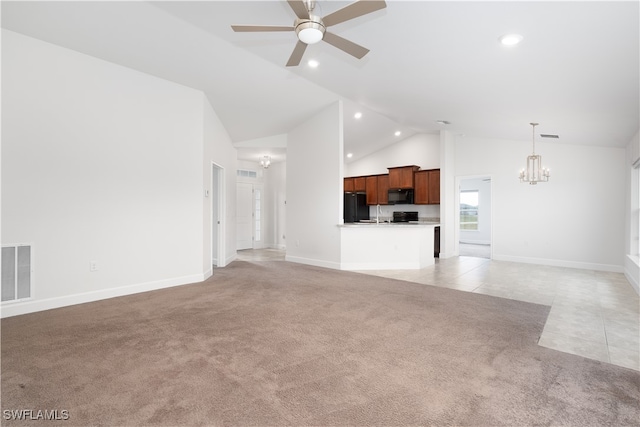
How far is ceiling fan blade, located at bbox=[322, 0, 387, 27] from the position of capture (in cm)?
218

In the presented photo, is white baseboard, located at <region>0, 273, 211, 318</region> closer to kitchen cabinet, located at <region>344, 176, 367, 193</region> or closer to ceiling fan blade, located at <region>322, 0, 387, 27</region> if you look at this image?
ceiling fan blade, located at <region>322, 0, 387, 27</region>

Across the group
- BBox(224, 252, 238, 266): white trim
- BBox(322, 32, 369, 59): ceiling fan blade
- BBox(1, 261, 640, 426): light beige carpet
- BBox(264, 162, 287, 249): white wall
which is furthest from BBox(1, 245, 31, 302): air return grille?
BBox(264, 162, 287, 249): white wall

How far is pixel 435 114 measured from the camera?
595 centimetres

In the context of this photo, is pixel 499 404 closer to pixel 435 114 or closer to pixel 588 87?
pixel 588 87

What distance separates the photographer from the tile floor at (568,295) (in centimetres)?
279

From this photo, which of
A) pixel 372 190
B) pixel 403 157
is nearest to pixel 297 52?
pixel 403 157

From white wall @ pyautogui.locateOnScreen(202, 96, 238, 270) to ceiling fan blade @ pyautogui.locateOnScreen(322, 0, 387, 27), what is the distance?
3.31 metres

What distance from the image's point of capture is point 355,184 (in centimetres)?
1005

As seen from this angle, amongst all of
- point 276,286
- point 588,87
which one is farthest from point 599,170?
point 276,286

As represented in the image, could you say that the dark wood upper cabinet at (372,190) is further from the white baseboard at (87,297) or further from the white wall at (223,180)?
the white baseboard at (87,297)

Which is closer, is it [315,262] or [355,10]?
[355,10]

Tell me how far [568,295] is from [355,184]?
21.1ft

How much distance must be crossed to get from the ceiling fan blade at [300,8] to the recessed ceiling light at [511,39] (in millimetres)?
1721

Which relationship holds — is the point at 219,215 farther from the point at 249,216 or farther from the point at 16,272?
the point at 16,272
